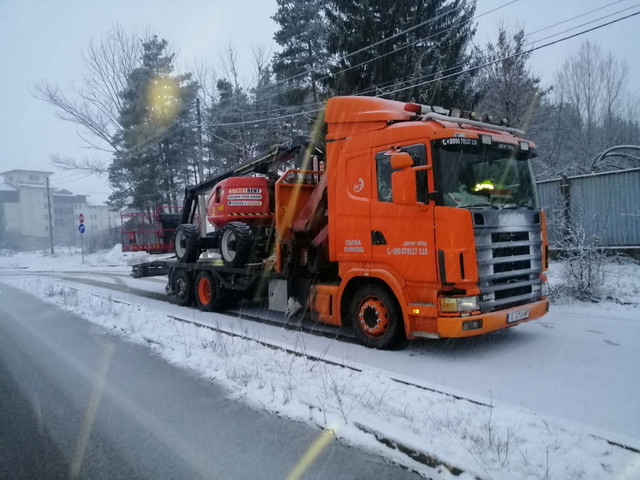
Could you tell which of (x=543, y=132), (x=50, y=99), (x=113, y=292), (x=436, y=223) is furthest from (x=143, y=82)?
(x=436, y=223)

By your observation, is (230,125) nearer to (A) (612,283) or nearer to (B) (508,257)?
(A) (612,283)

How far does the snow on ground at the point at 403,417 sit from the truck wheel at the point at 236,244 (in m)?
2.29

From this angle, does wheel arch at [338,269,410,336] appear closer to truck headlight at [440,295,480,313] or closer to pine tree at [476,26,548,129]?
truck headlight at [440,295,480,313]

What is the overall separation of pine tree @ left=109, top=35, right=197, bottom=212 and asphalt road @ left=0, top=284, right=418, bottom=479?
2810cm

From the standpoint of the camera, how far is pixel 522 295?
6.02 m

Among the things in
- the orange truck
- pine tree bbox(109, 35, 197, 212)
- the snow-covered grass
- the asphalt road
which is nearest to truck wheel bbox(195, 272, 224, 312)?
the orange truck

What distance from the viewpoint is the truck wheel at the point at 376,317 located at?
238 inches

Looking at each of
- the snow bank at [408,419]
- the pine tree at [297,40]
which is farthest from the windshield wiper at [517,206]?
the pine tree at [297,40]

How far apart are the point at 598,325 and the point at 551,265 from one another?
4314mm

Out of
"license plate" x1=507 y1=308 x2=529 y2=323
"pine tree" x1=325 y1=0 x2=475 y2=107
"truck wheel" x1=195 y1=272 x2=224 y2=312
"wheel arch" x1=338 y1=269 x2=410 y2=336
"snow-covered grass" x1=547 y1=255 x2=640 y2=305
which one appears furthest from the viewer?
"pine tree" x1=325 y1=0 x2=475 y2=107

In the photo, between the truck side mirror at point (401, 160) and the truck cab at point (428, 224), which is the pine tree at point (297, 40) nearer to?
the truck cab at point (428, 224)

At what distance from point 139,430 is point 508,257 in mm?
4700

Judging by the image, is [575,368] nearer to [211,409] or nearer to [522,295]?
[522,295]

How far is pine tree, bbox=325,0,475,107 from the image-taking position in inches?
654
